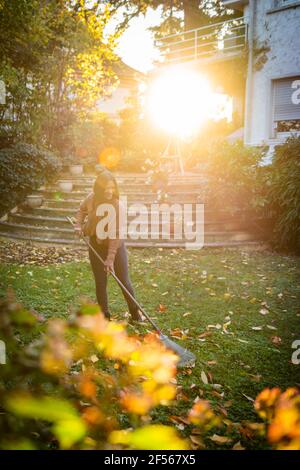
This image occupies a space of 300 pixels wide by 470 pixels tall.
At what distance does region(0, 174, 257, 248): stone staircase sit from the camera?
9828 mm

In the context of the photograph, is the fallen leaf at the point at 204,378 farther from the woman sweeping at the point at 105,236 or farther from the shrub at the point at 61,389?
the shrub at the point at 61,389

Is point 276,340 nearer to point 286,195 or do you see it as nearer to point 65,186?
point 286,195

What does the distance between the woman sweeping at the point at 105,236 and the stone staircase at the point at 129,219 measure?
4326mm

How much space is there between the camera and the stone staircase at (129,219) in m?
9.83

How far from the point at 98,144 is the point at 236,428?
1849 cm

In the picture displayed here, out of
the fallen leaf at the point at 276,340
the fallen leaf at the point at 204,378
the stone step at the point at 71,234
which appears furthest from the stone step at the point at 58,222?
the fallen leaf at the point at 204,378

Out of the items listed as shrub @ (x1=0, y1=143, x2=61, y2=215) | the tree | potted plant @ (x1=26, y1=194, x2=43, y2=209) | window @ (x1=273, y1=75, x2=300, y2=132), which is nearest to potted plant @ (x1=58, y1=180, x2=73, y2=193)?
shrub @ (x1=0, y1=143, x2=61, y2=215)

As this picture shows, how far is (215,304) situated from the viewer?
5883 millimetres

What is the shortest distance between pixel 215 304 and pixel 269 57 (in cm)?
1109

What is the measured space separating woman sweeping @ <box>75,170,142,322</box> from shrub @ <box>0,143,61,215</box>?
304 inches

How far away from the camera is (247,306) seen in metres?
5.81

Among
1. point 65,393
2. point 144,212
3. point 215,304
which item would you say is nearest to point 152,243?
point 144,212
